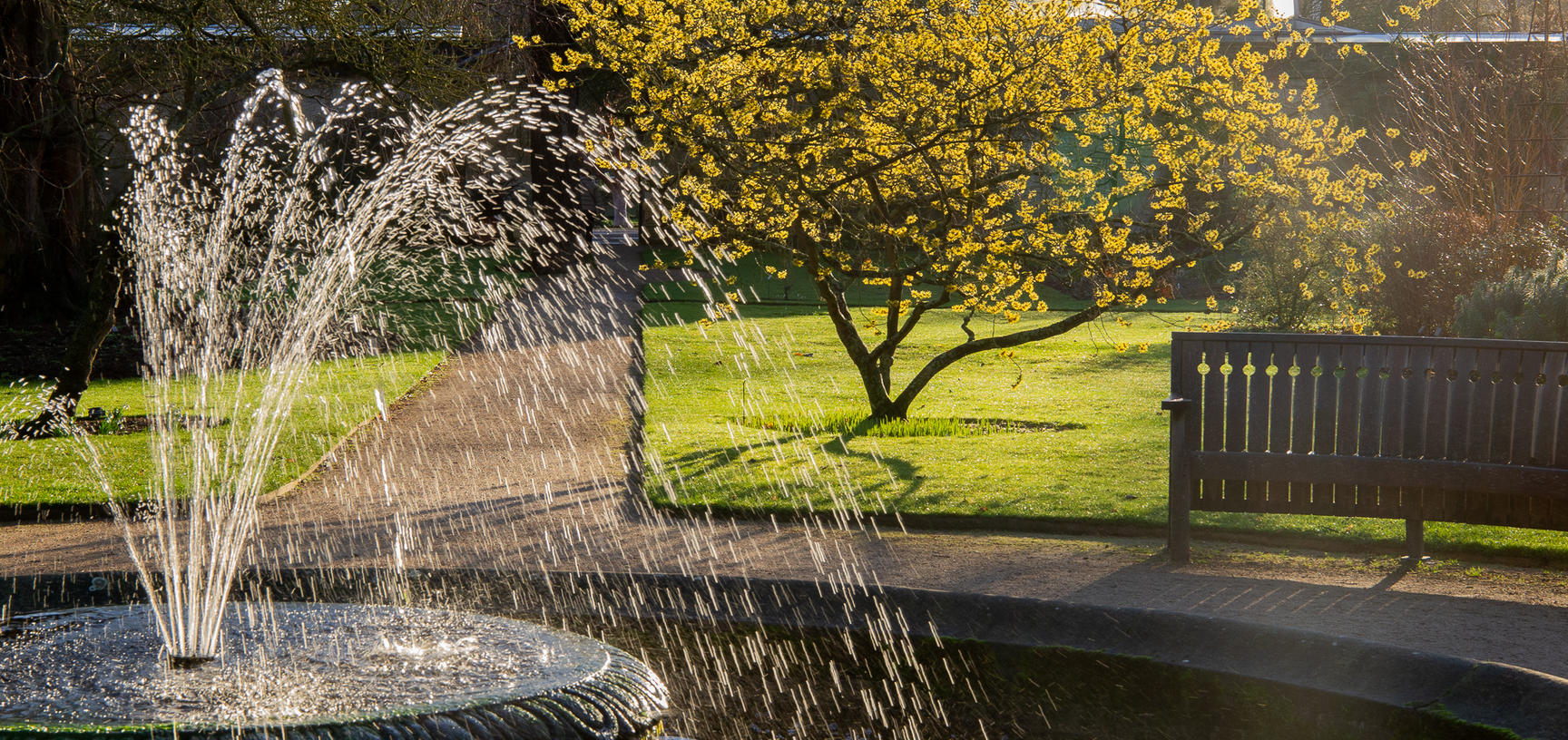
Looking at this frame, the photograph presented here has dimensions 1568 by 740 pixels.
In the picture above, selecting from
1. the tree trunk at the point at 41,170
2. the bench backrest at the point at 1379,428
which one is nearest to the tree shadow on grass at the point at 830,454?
the bench backrest at the point at 1379,428

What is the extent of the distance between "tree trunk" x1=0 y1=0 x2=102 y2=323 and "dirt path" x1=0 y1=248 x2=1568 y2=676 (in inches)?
128

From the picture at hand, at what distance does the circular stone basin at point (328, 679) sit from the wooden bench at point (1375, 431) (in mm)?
3434

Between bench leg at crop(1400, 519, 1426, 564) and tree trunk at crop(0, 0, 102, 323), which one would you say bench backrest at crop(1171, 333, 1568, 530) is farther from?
tree trunk at crop(0, 0, 102, 323)

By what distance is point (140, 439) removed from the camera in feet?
33.2

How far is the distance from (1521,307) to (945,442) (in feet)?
16.4

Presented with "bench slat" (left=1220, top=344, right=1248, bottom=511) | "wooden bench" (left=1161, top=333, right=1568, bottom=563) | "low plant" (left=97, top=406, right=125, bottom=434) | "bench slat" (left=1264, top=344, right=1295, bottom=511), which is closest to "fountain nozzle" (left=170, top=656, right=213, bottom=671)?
"wooden bench" (left=1161, top=333, right=1568, bottom=563)

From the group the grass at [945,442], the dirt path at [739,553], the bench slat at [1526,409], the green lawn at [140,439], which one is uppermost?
the bench slat at [1526,409]

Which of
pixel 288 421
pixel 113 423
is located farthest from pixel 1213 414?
pixel 113 423

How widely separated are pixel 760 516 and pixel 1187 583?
2.60 meters

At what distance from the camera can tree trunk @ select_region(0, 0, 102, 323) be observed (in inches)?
372

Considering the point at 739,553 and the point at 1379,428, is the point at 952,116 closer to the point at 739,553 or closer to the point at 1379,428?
the point at 739,553

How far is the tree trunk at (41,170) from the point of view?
9438mm

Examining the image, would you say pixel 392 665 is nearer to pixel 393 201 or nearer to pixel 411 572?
pixel 411 572

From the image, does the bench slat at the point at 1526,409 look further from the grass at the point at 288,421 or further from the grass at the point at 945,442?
the grass at the point at 288,421
